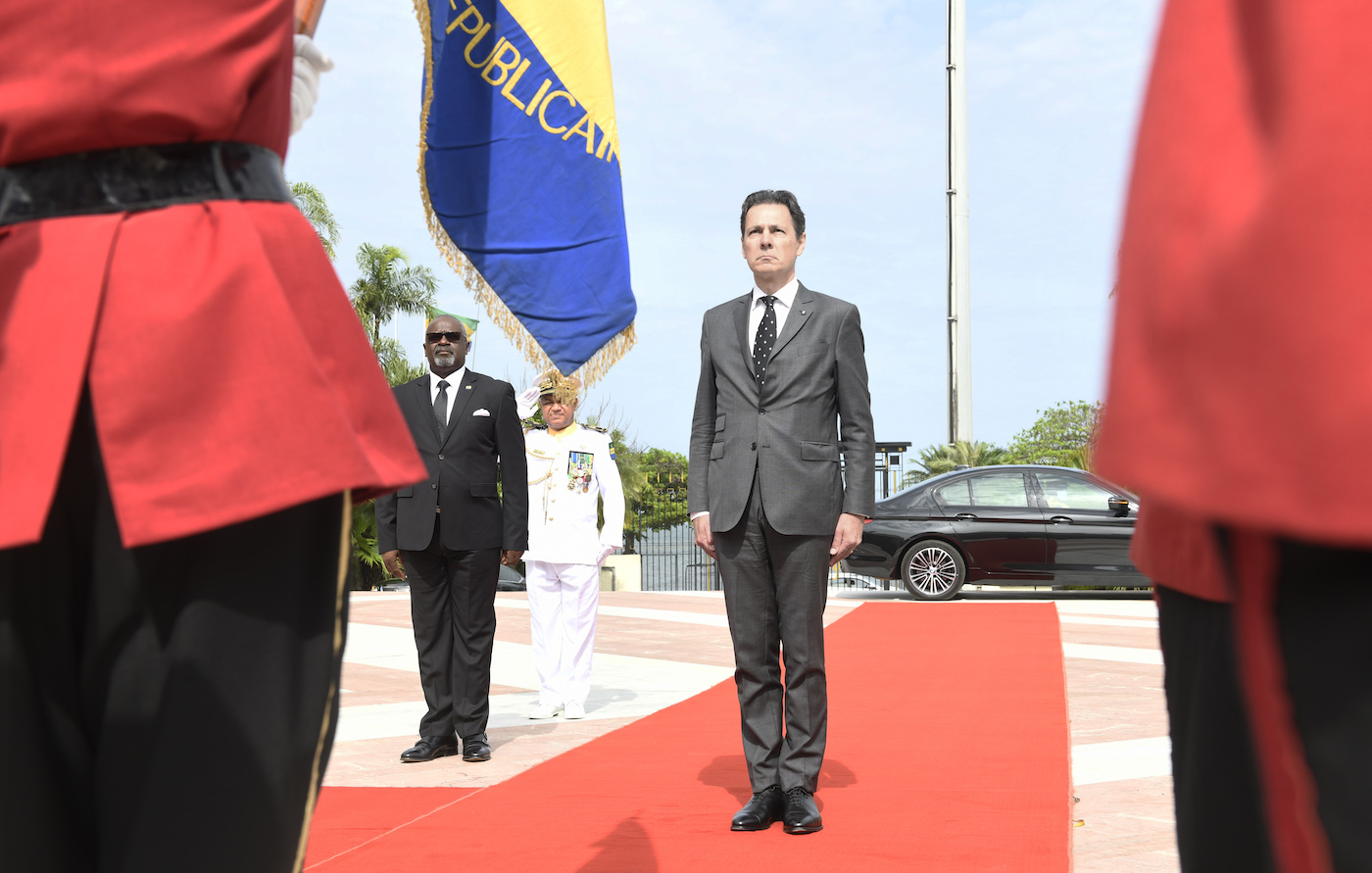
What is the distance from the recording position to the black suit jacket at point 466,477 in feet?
18.3

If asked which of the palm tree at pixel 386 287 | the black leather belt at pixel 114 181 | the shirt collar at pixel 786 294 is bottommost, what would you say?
the black leather belt at pixel 114 181

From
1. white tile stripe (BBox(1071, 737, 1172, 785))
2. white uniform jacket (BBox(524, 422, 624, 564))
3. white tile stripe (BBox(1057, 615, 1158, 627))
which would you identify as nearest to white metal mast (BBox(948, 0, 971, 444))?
white tile stripe (BBox(1057, 615, 1158, 627))

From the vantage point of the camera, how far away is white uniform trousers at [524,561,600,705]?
666 cm

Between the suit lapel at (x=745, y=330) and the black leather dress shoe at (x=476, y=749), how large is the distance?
2.19m

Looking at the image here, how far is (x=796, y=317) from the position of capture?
4215mm

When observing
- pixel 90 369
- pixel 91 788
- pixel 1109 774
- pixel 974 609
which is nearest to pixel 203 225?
pixel 90 369

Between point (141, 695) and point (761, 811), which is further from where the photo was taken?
point (761, 811)

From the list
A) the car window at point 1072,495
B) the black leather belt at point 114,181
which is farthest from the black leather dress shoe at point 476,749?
A: the car window at point 1072,495

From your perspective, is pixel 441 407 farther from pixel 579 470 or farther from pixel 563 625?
pixel 563 625

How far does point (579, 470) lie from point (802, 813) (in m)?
3.69

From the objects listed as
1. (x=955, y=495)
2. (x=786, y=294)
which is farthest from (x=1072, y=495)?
(x=786, y=294)

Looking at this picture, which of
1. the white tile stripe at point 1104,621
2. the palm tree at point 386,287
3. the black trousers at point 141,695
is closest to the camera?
the black trousers at point 141,695

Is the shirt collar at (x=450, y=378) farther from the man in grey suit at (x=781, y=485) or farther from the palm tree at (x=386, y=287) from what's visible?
the palm tree at (x=386, y=287)

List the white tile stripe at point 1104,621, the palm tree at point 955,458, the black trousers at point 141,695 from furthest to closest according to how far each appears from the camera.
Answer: the palm tree at point 955,458 → the white tile stripe at point 1104,621 → the black trousers at point 141,695
